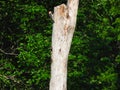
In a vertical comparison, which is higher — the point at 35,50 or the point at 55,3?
the point at 55,3

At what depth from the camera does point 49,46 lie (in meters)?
12.7

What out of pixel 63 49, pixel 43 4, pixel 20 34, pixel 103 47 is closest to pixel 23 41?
pixel 20 34

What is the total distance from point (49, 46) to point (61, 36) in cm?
619

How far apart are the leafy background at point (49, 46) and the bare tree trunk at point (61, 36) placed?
4.62m

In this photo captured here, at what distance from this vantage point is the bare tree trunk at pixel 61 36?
656cm

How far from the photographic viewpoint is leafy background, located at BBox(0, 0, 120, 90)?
11.9 metres

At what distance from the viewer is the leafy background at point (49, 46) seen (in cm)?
1189

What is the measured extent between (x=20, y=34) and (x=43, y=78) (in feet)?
7.20

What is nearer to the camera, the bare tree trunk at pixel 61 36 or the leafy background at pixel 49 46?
the bare tree trunk at pixel 61 36

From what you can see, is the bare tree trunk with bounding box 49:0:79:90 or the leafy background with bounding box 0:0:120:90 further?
the leafy background with bounding box 0:0:120:90

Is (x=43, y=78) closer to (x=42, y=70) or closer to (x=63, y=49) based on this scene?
(x=42, y=70)

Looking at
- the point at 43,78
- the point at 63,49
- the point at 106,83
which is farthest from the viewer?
the point at 43,78

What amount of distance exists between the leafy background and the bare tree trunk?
4619mm

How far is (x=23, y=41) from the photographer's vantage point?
13.6 metres
